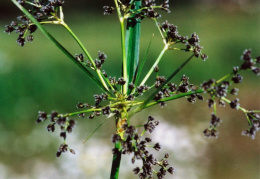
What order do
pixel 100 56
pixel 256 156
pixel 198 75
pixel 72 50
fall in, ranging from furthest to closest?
pixel 72 50 → pixel 198 75 → pixel 256 156 → pixel 100 56

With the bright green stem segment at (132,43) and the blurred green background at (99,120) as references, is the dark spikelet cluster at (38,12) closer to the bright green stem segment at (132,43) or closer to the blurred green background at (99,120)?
the bright green stem segment at (132,43)

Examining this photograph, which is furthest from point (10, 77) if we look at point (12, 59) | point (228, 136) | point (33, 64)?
point (228, 136)

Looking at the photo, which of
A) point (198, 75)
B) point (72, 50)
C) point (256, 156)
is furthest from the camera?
point (72, 50)

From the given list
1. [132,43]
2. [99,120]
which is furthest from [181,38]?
[99,120]

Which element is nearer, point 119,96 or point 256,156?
point 119,96

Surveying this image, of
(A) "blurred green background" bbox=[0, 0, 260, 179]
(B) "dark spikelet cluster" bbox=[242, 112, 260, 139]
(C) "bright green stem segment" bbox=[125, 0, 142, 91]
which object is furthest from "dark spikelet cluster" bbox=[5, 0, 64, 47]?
(A) "blurred green background" bbox=[0, 0, 260, 179]

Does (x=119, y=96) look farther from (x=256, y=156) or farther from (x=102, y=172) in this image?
(x=256, y=156)
